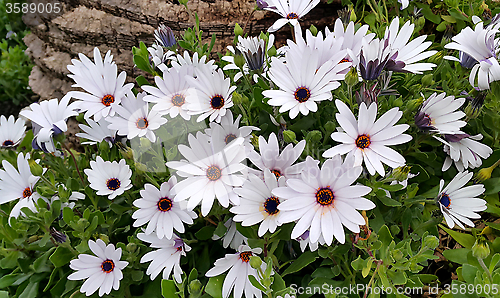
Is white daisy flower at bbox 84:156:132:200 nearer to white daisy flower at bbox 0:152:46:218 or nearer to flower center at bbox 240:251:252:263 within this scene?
white daisy flower at bbox 0:152:46:218

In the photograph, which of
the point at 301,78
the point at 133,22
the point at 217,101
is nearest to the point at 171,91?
the point at 217,101

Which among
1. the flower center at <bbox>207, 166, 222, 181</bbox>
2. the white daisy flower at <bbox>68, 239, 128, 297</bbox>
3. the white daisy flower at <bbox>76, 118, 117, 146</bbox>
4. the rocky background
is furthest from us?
the rocky background

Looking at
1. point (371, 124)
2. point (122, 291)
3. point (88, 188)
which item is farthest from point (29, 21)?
point (371, 124)

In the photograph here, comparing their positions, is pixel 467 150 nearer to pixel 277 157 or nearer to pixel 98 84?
pixel 277 157

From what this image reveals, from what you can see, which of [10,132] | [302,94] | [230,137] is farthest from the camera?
[10,132]

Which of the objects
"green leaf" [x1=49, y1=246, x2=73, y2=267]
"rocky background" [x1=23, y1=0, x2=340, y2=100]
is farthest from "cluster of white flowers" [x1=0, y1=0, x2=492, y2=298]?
"rocky background" [x1=23, y1=0, x2=340, y2=100]

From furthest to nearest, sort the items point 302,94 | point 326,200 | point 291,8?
point 291,8 → point 302,94 → point 326,200

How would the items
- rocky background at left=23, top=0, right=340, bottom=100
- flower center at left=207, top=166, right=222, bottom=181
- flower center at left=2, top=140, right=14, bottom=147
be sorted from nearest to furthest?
flower center at left=207, top=166, right=222, bottom=181, flower center at left=2, top=140, right=14, bottom=147, rocky background at left=23, top=0, right=340, bottom=100
